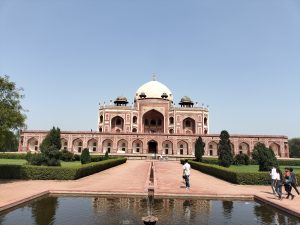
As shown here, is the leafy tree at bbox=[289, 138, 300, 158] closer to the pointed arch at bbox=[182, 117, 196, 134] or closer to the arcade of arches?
the arcade of arches

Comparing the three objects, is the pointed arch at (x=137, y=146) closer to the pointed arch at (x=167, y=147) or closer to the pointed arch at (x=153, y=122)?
the pointed arch at (x=167, y=147)

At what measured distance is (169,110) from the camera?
2244 inches

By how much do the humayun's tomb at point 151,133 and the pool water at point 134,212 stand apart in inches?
1345

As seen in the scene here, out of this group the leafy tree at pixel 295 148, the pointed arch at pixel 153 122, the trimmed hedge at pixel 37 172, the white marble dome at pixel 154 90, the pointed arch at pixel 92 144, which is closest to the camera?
the trimmed hedge at pixel 37 172

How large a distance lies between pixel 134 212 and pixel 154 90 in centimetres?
5650

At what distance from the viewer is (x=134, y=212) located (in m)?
7.47

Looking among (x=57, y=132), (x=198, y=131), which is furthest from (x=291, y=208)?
(x=198, y=131)

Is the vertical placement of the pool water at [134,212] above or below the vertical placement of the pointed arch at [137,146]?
below

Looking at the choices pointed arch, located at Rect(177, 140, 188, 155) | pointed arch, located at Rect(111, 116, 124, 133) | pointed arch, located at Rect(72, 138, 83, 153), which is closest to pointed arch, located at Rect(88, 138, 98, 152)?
pointed arch, located at Rect(72, 138, 83, 153)

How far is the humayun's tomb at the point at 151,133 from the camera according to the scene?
47.4 metres

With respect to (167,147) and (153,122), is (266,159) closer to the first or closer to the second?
(167,147)

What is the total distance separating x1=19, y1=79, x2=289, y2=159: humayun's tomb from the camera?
156 ft

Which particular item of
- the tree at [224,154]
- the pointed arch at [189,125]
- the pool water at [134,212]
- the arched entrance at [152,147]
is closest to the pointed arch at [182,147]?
the arched entrance at [152,147]

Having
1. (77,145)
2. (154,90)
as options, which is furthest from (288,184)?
(154,90)
